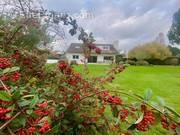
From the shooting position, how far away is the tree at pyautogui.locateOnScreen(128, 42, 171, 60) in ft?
148

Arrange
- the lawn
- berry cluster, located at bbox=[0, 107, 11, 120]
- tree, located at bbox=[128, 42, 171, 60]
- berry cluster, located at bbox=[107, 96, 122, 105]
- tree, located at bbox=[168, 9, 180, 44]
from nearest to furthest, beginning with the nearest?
berry cluster, located at bbox=[0, 107, 11, 120], berry cluster, located at bbox=[107, 96, 122, 105], the lawn, tree, located at bbox=[128, 42, 171, 60], tree, located at bbox=[168, 9, 180, 44]

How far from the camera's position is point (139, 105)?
1333 millimetres

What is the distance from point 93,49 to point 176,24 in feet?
164

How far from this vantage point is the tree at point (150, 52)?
45062 mm

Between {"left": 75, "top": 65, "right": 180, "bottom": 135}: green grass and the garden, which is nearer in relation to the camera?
the garden

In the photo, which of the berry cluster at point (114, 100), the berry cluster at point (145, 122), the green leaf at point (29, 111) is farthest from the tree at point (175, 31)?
the green leaf at point (29, 111)

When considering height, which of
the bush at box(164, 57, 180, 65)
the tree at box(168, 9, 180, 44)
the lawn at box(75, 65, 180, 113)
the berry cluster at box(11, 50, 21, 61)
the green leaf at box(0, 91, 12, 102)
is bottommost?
the bush at box(164, 57, 180, 65)

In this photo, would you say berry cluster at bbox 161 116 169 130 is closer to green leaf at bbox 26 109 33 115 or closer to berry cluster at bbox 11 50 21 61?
green leaf at bbox 26 109 33 115

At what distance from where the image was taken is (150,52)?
4559 centimetres

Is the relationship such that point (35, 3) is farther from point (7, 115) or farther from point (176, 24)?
point (176, 24)

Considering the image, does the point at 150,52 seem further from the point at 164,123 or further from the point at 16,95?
the point at 16,95

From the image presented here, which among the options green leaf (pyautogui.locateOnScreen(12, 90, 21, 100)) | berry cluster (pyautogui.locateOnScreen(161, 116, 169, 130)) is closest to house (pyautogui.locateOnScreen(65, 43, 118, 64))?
berry cluster (pyautogui.locateOnScreen(161, 116, 169, 130))

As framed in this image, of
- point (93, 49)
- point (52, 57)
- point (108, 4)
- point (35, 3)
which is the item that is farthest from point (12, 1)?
point (93, 49)

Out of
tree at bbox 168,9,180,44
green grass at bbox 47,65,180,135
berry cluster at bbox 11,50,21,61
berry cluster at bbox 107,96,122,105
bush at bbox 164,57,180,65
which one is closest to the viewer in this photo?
berry cluster at bbox 107,96,122,105
